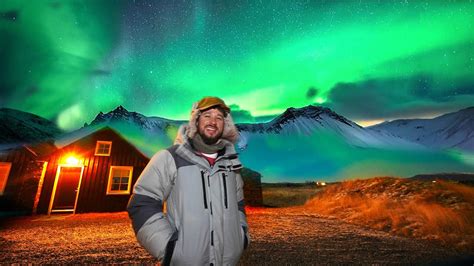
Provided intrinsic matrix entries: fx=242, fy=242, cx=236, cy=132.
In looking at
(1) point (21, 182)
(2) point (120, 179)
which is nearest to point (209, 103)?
(2) point (120, 179)

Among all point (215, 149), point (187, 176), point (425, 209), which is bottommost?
point (425, 209)

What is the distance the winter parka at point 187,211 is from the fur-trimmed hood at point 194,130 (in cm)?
15

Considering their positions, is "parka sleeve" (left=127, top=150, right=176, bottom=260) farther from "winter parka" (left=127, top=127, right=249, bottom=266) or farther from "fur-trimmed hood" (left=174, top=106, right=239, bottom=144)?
"fur-trimmed hood" (left=174, top=106, right=239, bottom=144)

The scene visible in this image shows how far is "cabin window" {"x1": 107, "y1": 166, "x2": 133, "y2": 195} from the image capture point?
1470 centimetres

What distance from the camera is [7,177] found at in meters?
13.2

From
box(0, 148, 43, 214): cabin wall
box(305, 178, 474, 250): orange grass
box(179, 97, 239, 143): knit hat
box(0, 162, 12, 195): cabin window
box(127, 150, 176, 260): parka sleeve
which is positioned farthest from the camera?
box(0, 162, 12, 195): cabin window

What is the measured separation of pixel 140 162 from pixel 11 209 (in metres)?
6.83

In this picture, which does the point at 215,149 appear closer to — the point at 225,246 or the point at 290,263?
the point at 225,246

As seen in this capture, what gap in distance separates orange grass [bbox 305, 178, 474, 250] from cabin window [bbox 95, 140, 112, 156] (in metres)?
13.4

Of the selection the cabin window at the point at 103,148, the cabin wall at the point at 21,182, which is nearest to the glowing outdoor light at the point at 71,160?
the cabin window at the point at 103,148

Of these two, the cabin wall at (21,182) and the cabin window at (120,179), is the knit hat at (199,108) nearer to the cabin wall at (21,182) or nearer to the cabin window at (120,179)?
the cabin window at (120,179)

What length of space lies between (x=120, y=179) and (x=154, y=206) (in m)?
14.8

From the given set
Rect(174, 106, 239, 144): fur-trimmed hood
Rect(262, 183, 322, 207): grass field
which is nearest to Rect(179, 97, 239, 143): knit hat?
Rect(174, 106, 239, 144): fur-trimmed hood

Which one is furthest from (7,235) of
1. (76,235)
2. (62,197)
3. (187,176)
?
(187,176)
